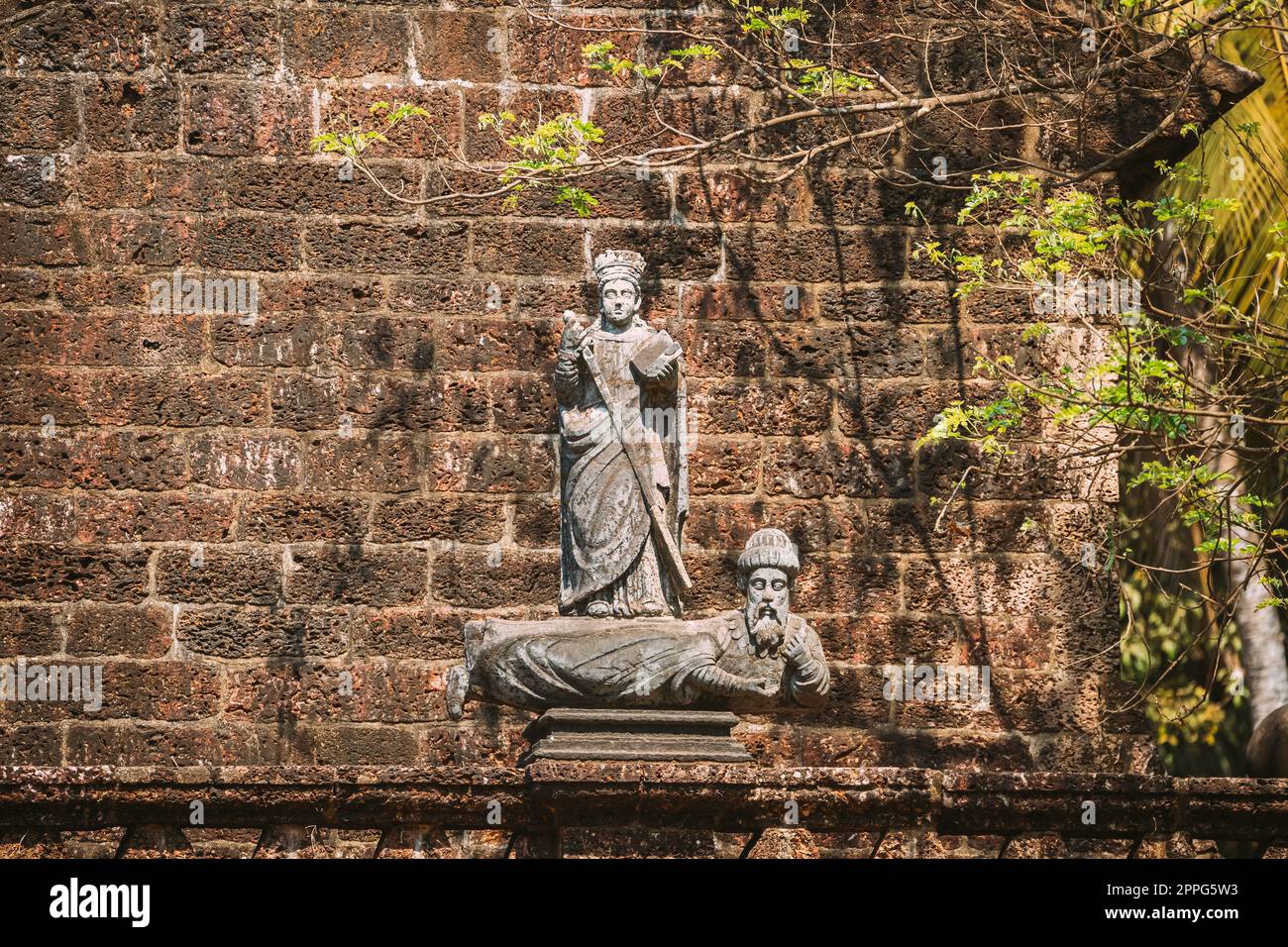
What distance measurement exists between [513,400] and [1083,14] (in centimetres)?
353

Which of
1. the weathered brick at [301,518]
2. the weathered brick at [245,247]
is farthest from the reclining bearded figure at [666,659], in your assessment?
the weathered brick at [245,247]

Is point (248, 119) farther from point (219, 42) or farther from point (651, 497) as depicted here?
point (651, 497)

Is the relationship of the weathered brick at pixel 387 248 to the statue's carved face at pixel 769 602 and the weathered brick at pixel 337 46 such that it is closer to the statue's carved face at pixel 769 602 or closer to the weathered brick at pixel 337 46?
the weathered brick at pixel 337 46

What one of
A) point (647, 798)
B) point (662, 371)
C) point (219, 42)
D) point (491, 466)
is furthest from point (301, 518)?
point (647, 798)

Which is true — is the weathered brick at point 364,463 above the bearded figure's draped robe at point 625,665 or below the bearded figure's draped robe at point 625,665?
above

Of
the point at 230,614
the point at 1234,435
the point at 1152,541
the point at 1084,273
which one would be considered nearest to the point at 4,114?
the point at 230,614

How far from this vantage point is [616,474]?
9367 millimetres

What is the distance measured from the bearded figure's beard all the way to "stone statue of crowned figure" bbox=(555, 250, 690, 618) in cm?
45

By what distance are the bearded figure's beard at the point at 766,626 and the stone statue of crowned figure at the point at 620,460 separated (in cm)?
45

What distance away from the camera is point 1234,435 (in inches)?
413

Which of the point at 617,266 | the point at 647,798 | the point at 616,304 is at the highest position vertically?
the point at 617,266

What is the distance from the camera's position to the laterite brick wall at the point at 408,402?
11.1 meters

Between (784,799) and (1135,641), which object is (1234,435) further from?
(1135,641)

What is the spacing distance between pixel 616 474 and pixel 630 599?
1.74ft
